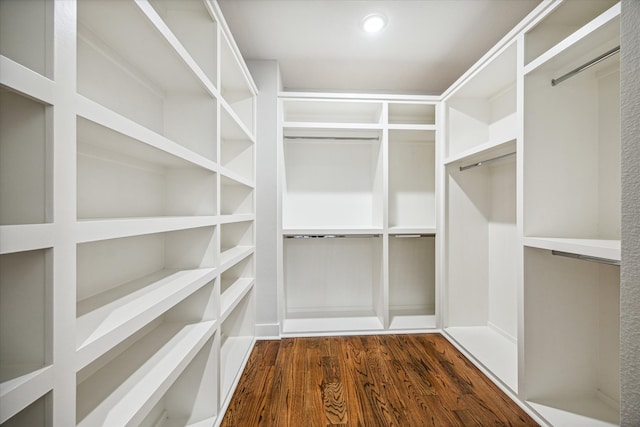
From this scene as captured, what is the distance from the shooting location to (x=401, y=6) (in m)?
1.79

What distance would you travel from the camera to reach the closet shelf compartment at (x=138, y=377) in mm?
795

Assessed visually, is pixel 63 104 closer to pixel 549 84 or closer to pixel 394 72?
pixel 549 84

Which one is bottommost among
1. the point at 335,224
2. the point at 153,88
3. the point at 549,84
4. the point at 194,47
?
the point at 335,224

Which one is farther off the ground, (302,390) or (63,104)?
(63,104)

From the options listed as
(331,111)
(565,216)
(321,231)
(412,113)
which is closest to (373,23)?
(331,111)

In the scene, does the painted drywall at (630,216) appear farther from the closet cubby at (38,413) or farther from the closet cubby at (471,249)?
the closet cubby at (471,249)

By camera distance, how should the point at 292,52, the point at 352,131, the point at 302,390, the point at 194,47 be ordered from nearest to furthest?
the point at 194,47, the point at 302,390, the point at 292,52, the point at 352,131

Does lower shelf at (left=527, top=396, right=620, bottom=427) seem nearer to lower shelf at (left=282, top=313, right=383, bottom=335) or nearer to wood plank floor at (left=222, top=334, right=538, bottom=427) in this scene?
wood plank floor at (left=222, top=334, right=538, bottom=427)

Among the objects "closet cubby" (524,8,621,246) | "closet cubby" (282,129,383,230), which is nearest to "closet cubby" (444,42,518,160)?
"closet cubby" (524,8,621,246)

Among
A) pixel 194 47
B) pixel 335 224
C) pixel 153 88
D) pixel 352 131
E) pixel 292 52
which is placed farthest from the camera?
pixel 335 224

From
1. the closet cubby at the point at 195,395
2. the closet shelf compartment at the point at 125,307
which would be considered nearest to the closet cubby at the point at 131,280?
the closet shelf compartment at the point at 125,307

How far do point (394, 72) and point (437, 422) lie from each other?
2.64 meters

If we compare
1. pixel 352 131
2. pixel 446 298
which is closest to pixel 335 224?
pixel 352 131

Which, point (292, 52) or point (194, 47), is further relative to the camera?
point (292, 52)
